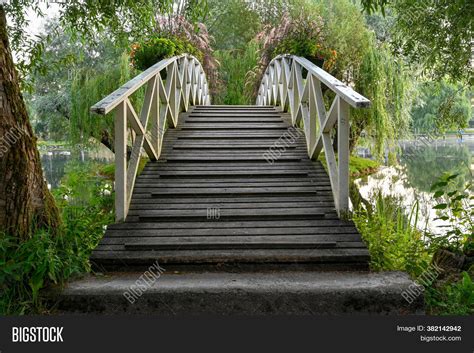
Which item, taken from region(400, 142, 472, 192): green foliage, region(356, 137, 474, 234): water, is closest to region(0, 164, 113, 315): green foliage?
region(356, 137, 474, 234): water

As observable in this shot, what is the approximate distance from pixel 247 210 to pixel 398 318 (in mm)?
1634

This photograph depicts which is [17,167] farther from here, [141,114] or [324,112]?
[324,112]

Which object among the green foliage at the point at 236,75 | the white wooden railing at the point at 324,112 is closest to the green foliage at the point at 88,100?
the green foliage at the point at 236,75

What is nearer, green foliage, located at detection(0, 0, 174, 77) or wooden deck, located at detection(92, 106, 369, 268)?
wooden deck, located at detection(92, 106, 369, 268)

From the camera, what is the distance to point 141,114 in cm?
446

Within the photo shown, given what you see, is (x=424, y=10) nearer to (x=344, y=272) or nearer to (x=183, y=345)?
(x=344, y=272)

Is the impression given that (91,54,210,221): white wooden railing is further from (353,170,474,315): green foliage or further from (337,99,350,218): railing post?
(353,170,474,315): green foliage

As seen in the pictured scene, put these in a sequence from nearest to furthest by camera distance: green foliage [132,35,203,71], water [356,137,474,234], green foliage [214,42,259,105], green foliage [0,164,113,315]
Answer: green foliage [0,164,113,315]
green foliage [132,35,203,71]
water [356,137,474,234]
green foliage [214,42,259,105]

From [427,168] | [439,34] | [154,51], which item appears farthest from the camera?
[427,168]

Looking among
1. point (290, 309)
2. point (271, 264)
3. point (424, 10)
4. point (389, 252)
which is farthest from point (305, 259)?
point (424, 10)

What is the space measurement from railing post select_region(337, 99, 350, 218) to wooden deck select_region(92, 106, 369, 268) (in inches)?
4.9

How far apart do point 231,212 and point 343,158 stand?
3.46 feet

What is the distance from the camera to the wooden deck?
3193 millimetres

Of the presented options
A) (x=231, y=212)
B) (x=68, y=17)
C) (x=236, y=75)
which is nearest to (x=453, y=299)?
(x=231, y=212)
